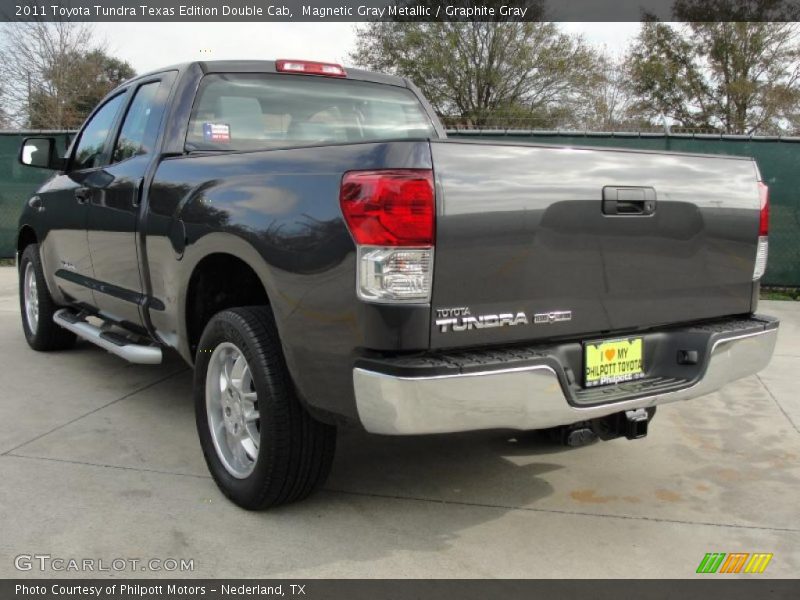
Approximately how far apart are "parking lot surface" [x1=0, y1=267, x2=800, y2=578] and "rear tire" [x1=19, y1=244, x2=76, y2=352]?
1.10 metres

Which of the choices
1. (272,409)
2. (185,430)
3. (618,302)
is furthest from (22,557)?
(618,302)

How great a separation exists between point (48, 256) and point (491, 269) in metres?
4.04

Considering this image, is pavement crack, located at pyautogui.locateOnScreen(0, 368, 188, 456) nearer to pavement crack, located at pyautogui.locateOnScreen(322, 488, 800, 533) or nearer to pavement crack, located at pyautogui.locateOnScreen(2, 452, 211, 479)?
pavement crack, located at pyautogui.locateOnScreen(2, 452, 211, 479)

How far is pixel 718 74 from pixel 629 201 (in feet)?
142

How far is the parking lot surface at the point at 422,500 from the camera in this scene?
9.52 ft

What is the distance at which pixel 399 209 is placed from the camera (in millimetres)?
2482

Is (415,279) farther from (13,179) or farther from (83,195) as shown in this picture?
(13,179)

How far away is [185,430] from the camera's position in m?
4.32

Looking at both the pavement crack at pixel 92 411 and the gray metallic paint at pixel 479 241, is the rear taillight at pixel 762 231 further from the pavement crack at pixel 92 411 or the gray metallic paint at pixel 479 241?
the pavement crack at pixel 92 411

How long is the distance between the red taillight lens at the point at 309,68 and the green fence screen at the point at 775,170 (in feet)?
16.4

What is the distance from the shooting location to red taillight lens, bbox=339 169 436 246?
2.48 m

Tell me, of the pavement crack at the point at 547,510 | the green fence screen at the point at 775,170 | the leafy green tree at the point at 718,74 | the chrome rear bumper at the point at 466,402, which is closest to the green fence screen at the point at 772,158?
the green fence screen at the point at 775,170

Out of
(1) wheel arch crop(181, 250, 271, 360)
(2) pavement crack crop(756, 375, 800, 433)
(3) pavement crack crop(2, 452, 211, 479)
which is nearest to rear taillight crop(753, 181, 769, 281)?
(2) pavement crack crop(756, 375, 800, 433)

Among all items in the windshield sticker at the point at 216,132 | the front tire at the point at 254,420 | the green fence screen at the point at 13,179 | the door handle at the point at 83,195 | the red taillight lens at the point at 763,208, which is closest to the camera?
the front tire at the point at 254,420
